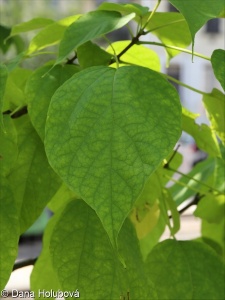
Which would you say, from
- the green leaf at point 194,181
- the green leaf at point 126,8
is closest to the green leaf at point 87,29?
the green leaf at point 126,8

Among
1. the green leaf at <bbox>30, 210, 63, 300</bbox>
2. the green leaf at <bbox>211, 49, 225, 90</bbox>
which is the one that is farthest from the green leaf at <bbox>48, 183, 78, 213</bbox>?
the green leaf at <bbox>211, 49, 225, 90</bbox>

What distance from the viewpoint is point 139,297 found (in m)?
0.36

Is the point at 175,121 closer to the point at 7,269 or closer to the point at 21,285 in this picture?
the point at 7,269

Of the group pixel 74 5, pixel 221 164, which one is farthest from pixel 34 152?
pixel 74 5

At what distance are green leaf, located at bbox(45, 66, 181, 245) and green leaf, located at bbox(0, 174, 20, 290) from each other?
2.7 inches

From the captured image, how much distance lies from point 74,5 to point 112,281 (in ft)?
28.3

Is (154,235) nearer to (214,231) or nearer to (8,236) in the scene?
(214,231)

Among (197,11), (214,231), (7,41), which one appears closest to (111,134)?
(197,11)

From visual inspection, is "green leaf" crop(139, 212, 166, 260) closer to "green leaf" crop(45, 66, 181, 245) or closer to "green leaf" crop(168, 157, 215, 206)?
"green leaf" crop(168, 157, 215, 206)

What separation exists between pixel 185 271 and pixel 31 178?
0.11 metres

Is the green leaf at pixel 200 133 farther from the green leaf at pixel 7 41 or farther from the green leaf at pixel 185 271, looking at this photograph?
the green leaf at pixel 7 41

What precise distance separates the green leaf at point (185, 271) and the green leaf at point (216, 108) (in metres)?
0.07

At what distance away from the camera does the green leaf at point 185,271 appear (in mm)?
410

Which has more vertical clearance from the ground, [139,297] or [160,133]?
[160,133]
